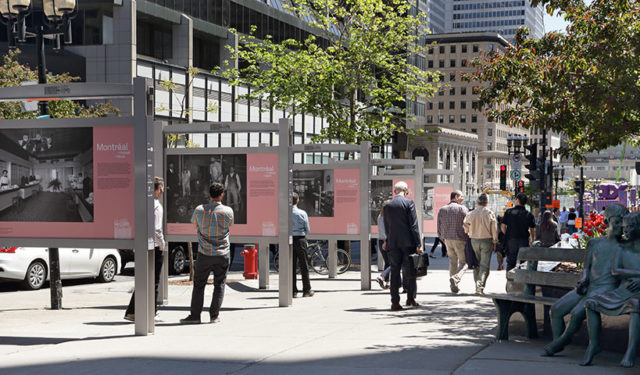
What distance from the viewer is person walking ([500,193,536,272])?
1659 centimetres

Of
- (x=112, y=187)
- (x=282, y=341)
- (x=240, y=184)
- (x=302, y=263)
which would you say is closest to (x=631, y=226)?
(x=282, y=341)

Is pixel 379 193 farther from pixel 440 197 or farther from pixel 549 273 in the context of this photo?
pixel 549 273

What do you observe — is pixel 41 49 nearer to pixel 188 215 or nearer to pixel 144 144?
pixel 188 215

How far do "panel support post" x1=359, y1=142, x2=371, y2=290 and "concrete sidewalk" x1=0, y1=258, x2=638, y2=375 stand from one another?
210 centimetres

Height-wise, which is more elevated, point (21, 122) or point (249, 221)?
point (21, 122)

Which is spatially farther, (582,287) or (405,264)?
(405,264)

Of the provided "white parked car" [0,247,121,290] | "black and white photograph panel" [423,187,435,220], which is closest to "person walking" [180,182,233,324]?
"white parked car" [0,247,121,290]

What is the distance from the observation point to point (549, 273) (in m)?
9.60

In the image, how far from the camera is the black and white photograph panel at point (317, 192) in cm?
1914

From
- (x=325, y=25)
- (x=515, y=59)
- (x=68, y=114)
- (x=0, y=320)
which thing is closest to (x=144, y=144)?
(x=0, y=320)

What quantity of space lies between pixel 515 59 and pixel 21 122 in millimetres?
7456

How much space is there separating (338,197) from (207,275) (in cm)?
726

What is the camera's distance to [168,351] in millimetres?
9234

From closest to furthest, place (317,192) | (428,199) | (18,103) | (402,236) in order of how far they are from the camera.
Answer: (402,236)
(317,192)
(428,199)
(18,103)
